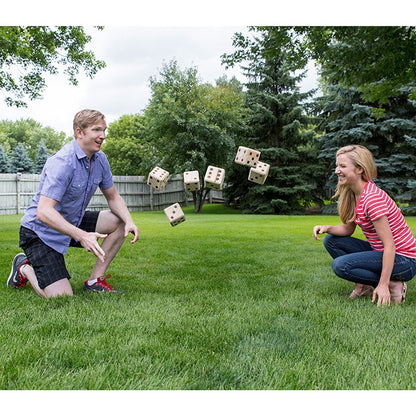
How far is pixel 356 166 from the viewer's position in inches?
119

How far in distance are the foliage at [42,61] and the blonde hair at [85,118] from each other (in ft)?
21.4

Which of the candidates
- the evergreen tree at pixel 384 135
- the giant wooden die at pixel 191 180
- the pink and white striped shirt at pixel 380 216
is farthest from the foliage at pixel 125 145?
the pink and white striped shirt at pixel 380 216

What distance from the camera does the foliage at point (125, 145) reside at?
1328 inches

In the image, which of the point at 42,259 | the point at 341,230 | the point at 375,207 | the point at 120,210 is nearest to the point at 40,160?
the point at 120,210

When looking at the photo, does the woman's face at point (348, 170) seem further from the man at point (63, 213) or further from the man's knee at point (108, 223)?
the man's knee at point (108, 223)

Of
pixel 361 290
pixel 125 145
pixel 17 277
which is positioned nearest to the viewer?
pixel 361 290

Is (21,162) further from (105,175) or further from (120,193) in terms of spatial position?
(105,175)

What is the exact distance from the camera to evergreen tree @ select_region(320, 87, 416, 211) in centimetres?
1680

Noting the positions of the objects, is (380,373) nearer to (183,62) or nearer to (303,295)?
(303,295)

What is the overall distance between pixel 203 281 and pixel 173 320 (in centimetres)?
131

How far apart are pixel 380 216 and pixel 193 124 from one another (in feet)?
32.2

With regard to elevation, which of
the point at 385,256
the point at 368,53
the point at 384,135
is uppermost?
the point at 368,53

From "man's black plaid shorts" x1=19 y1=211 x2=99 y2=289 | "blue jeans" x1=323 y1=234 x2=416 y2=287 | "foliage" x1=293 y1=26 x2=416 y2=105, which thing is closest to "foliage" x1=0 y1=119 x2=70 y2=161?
"foliage" x1=293 y1=26 x2=416 y2=105

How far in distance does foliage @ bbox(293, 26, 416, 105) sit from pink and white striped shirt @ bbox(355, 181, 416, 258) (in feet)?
12.2
